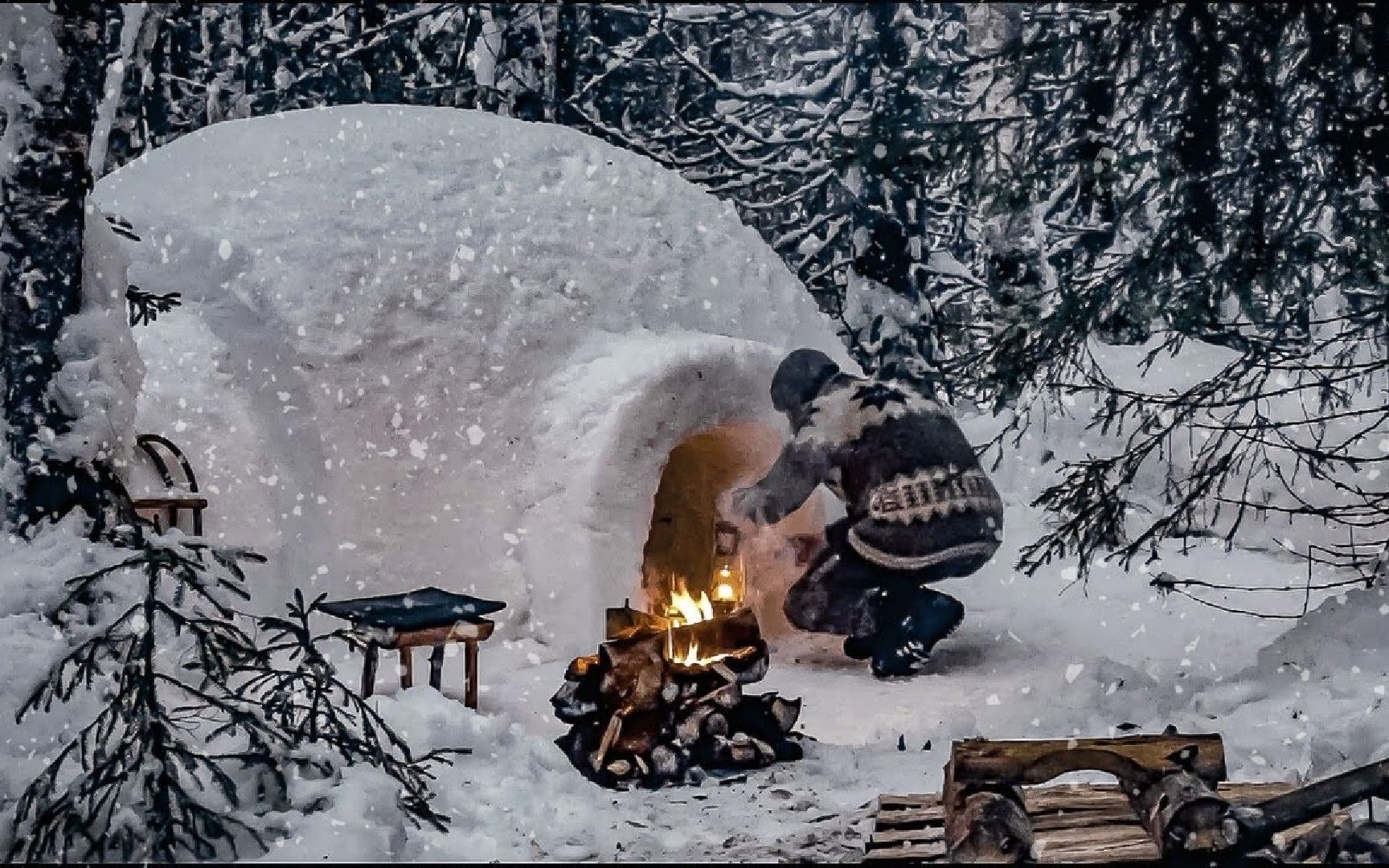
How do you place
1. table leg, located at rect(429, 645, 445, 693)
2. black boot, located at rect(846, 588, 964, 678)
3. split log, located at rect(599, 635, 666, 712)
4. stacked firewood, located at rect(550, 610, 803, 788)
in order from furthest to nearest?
black boot, located at rect(846, 588, 964, 678) → table leg, located at rect(429, 645, 445, 693) → split log, located at rect(599, 635, 666, 712) → stacked firewood, located at rect(550, 610, 803, 788)

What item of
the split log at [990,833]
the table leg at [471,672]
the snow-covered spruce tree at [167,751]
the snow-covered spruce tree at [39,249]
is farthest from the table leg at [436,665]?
the split log at [990,833]

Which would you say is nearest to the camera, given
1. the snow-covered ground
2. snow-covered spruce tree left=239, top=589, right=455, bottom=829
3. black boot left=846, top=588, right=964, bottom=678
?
snow-covered spruce tree left=239, top=589, right=455, bottom=829

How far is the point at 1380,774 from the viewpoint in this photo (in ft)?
11.4

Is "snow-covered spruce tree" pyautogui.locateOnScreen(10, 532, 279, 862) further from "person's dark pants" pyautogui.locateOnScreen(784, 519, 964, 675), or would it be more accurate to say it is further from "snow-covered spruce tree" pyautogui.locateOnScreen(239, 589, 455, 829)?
"person's dark pants" pyautogui.locateOnScreen(784, 519, 964, 675)

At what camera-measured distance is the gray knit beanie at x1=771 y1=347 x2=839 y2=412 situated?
8.19 m

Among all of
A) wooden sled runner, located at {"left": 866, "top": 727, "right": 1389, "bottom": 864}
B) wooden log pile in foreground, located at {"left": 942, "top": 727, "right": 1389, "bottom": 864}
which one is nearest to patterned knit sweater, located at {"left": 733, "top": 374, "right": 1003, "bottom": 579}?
wooden sled runner, located at {"left": 866, "top": 727, "right": 1389, "bottom": 864}

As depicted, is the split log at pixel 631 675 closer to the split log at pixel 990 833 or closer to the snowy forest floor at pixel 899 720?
the snowy forest floor at pixel 899 720

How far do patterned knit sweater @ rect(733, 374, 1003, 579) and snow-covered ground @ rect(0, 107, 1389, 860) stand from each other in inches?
21.3

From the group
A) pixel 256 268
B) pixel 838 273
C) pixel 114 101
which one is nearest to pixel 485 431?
pixel 256 268

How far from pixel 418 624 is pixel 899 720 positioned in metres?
2.39

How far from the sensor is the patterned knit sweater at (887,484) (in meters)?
7.83

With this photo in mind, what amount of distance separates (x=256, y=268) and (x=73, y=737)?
13.4 ft

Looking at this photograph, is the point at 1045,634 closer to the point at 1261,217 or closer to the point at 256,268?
the point at 1261,217

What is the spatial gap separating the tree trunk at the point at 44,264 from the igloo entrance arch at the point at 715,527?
3832 millimetres
